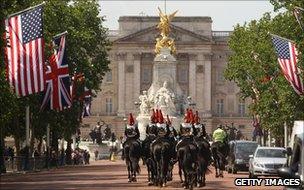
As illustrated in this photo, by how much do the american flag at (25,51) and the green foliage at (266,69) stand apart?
17972 mm

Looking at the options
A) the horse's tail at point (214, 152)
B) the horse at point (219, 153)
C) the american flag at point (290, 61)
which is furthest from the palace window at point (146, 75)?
the horse's tail at point (214, 152)

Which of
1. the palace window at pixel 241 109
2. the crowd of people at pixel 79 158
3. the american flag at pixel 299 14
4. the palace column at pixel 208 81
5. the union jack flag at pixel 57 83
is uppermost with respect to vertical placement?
the palace column at pixel 208 81

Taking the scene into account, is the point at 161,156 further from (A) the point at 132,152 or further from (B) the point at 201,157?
(A) the point at 132,152

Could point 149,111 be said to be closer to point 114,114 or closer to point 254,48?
point 254,48

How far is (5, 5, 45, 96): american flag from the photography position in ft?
154

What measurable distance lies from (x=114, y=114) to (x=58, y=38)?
132522 millimetres

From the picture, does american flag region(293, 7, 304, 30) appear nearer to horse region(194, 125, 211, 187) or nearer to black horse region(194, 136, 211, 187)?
horse region(194, 125, 211, 187)

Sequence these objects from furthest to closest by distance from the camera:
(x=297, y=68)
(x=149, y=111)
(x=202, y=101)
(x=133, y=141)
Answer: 1. (x=202, y=101)
2. (x=149, y=111)
3. (x=297, y=68)
4. (x=133, y=141)

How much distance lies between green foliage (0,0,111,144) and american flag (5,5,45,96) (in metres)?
2.90

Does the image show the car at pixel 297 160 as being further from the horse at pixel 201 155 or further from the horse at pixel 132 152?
the horse at pixel 132 152

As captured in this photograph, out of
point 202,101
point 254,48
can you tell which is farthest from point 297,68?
point 202,101

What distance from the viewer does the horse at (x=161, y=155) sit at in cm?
4272

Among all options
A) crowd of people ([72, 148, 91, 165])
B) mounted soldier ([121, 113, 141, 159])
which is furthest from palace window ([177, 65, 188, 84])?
mounted soldier ([121, 113, 141, 159])

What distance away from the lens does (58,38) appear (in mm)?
64750
